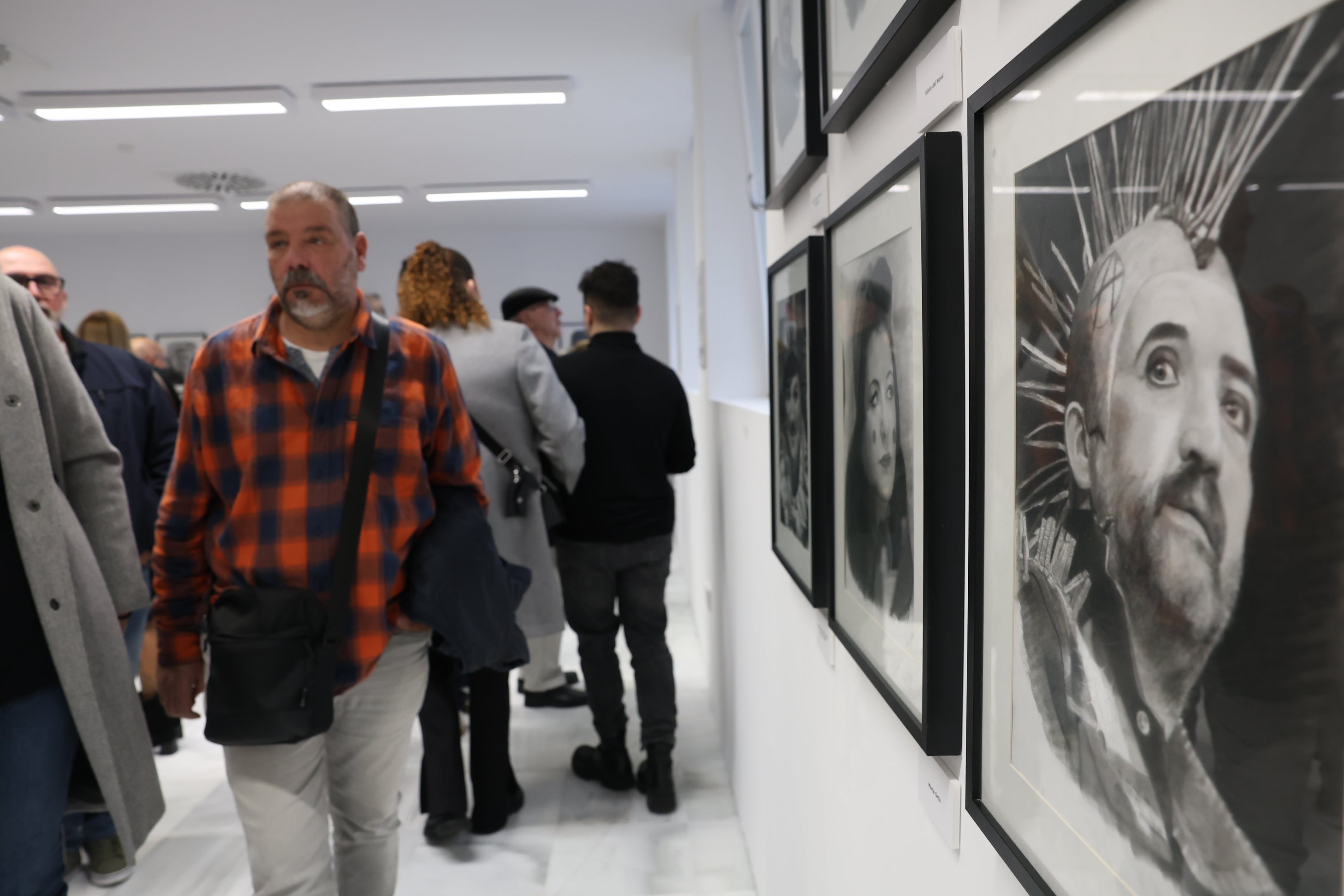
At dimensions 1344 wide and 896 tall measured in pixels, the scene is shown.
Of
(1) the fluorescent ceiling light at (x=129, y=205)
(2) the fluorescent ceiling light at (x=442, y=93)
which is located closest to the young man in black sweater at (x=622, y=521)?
(2) the fluorescent ceiling light at (x=442, y=93)

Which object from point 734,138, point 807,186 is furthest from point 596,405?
point 807,186

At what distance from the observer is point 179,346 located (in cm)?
981

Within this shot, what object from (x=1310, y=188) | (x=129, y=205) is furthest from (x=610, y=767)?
(x=129, y=205)

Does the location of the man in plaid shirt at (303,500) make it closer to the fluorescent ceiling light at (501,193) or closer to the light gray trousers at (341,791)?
the light gray trousers at (341,791)

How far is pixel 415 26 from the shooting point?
3.97m

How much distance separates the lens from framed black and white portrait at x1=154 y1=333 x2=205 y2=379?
9727mm

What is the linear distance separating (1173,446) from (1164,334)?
59 mm

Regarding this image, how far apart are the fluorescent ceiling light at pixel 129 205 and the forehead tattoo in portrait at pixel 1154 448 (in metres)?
8.42

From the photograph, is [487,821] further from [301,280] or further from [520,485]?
[301,280]

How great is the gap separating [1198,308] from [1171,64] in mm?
127

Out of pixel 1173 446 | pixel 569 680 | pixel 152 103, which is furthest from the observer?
pixel 152 103

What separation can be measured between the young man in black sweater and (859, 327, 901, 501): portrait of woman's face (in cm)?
209

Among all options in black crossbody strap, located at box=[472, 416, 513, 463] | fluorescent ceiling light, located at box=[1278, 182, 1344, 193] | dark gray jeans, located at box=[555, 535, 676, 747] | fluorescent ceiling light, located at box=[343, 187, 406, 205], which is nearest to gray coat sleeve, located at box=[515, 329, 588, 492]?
black crossbody strap, located at box=[472, 416, 513, 463]

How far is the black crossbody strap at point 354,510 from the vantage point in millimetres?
1771
